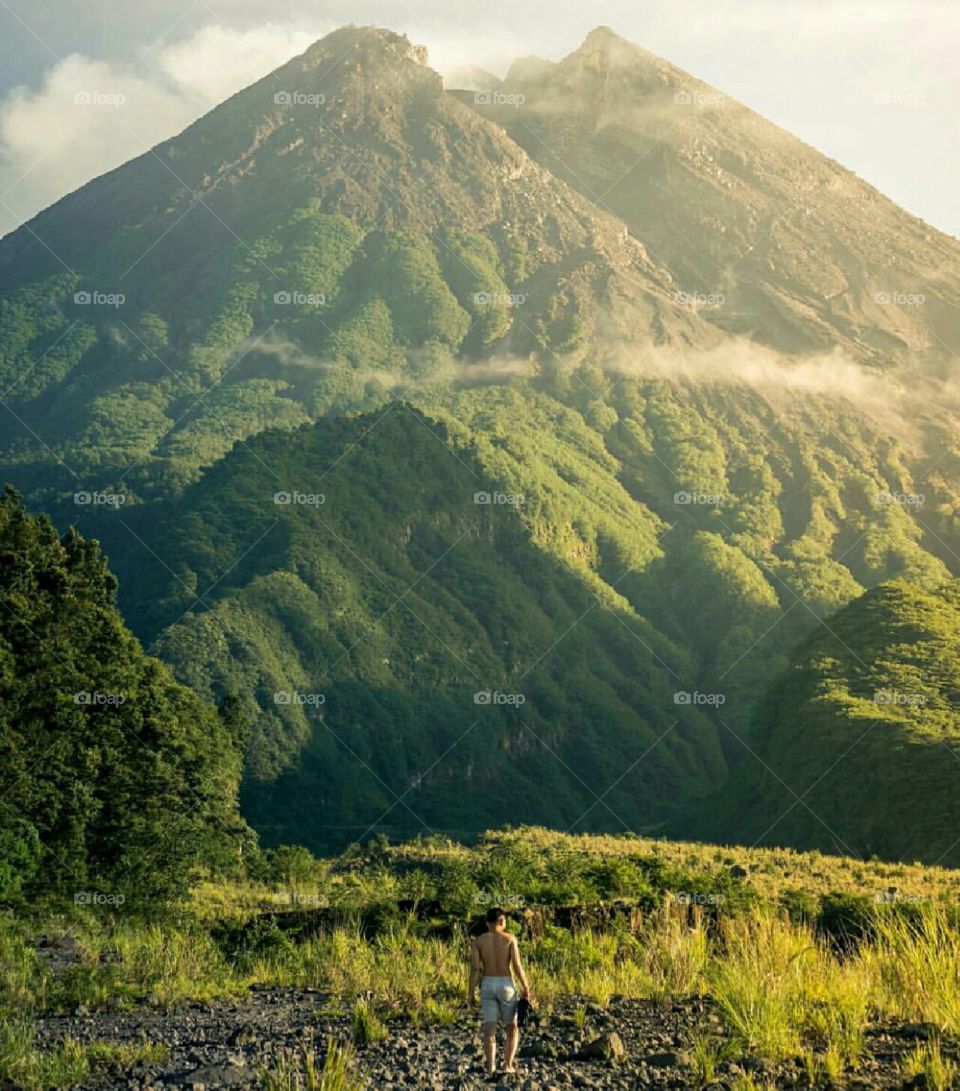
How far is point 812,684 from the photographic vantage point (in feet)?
332

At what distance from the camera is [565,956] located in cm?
2080

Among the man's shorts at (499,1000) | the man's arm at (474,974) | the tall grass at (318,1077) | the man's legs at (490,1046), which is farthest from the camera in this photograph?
the man's arm at (474,974)

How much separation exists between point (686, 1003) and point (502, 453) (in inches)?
6691

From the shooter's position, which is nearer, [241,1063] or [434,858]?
[241,1063]

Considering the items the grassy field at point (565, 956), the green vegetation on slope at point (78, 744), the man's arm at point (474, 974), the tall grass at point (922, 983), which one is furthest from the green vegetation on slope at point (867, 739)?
the man's arm at point (474, 974)

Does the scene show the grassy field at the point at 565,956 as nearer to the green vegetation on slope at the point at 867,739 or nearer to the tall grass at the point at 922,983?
the tall grass at the point at 922,983

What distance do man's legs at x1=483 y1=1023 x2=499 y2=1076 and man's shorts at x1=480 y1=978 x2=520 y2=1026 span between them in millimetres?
86

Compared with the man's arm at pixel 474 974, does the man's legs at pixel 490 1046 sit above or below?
below

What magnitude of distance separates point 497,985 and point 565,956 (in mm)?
6845

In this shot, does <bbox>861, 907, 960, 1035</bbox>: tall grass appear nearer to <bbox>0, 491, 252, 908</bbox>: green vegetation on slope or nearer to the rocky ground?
the rocky ground

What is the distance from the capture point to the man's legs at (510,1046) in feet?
44.7

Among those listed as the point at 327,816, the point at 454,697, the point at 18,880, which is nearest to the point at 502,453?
the point at 454,697

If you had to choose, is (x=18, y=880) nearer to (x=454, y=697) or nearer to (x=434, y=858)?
(x=434, y=858)

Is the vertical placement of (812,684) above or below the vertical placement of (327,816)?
above
